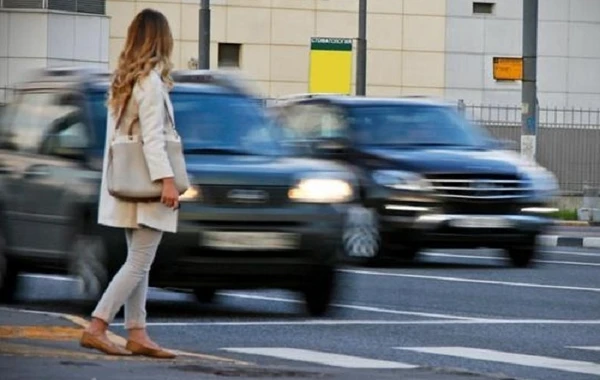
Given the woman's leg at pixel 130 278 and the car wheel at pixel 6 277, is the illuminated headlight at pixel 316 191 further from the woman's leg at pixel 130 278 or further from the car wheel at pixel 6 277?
the woman's leg at pixel 130 278

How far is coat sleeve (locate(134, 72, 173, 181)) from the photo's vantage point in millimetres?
11891

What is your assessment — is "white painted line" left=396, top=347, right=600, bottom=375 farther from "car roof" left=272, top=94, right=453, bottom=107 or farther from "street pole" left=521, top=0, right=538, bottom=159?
"street pole" left=521, top=0, right=538, bottom=159

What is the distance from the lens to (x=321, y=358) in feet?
41.6

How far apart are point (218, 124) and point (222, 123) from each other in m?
0.03

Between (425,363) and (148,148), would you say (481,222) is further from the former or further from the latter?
(148,148)

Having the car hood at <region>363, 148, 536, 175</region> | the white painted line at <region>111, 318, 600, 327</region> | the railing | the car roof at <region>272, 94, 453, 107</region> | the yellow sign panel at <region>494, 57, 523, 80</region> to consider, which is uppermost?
the railing

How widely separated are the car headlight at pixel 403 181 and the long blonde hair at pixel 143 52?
10.4 meters

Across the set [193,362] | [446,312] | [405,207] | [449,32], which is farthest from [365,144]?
[449,32]

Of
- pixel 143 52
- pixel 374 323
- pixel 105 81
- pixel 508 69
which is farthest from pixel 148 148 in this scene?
pixel 508 69

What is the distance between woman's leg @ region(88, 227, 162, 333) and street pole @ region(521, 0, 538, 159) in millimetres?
23314

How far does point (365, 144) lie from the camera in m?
23.2

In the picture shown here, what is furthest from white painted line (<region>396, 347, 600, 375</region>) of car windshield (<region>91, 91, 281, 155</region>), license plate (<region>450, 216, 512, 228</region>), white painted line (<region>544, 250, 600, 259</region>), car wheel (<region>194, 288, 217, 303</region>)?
white painted line (<region>544, 250, 600, 259</region>)

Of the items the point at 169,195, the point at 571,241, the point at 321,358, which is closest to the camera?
the point at 169,195

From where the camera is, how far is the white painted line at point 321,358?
478 inches
